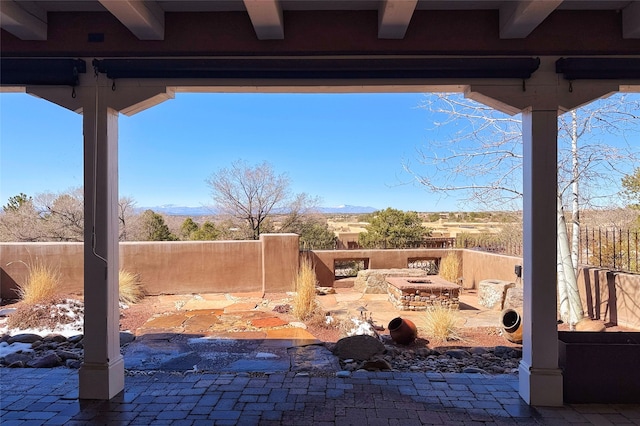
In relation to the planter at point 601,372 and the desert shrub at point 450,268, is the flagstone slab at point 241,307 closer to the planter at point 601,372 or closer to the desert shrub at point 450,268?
the desert shrub at point 450,268

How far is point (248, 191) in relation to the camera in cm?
1680

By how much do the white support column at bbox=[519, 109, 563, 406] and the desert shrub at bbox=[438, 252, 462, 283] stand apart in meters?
7.28

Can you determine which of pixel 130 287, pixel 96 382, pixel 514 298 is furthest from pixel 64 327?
pixel 514 298

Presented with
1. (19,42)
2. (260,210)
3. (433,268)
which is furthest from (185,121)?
(19,42)

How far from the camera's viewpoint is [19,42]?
3334 millimetres

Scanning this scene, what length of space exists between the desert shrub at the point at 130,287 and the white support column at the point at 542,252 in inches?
306

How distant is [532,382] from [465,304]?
19.6 feet

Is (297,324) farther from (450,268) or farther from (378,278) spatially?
(450,268)

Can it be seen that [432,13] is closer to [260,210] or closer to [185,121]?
[260,210]

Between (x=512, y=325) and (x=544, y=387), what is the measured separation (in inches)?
111

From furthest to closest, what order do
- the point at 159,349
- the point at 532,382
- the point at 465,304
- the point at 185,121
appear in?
the point at 185,121 → the point at 465,304 → the point at 159,349 → the point at 532,382

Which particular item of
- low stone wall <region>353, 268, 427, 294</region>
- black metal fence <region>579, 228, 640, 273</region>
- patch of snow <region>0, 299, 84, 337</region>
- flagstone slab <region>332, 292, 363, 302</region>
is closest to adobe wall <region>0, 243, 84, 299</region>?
patch of snow <region>0, 299, 84, 337</region>

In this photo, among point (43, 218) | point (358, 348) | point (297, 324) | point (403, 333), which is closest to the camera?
point (358, 348)

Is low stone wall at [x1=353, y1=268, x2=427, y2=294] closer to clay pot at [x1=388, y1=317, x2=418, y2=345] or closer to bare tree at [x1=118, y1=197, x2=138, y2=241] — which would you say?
clay pot at [x1=388, y1=317, x2=418, y2=345]
